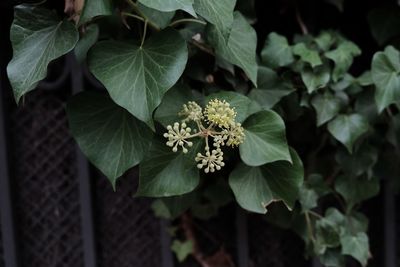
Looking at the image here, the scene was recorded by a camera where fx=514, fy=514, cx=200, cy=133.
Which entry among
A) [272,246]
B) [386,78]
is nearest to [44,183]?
[272,246]

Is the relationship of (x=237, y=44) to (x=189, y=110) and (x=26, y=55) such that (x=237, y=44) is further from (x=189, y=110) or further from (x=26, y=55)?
(x=26, y=55)

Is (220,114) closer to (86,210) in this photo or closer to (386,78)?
(386,78)

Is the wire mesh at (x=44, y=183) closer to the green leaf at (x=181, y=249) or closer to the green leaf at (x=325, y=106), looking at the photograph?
the green leaf at (x=181, y=249)

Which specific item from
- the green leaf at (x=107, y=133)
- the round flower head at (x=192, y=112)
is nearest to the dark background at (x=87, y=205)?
the green leaf at (x=107, y=133)

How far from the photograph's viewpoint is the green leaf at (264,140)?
933mm

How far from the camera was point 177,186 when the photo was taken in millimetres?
930

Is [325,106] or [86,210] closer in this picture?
[325,106]

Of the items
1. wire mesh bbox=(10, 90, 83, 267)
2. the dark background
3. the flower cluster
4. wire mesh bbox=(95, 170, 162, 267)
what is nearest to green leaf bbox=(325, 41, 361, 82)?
the dark background

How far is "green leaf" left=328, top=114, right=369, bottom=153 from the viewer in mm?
1094

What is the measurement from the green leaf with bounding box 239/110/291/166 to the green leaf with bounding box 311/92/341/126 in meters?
0.19

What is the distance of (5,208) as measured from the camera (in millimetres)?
1277

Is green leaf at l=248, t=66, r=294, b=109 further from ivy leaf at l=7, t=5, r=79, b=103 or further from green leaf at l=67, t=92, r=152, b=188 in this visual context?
ivy leaf at l=7, t=5, r=79, b=103

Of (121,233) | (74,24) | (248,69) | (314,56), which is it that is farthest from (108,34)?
(121,233)

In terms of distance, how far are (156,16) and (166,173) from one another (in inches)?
11.0
